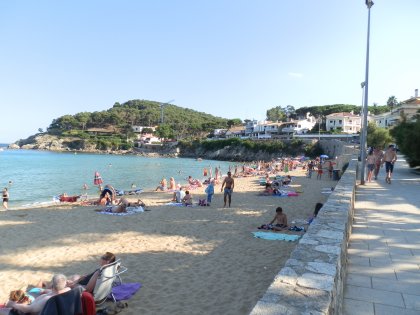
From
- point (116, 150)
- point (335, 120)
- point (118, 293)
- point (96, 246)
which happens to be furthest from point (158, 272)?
point (116, 150)

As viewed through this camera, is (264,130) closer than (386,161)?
No

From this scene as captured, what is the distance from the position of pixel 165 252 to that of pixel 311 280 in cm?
535

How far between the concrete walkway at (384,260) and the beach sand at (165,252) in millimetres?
1559

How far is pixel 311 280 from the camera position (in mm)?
2709

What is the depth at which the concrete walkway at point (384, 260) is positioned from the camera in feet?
11.7

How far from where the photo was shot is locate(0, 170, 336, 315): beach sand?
534 cm

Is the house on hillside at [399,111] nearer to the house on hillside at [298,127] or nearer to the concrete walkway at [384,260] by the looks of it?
the house on hillside at [298,127]

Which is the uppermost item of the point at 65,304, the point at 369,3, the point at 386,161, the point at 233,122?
the point at 233,122

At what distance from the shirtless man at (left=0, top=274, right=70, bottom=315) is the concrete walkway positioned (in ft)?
10.6

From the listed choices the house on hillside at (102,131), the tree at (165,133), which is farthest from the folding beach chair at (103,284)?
the house on hillside at (102,131)

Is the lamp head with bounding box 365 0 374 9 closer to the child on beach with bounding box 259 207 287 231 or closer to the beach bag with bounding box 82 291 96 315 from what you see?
the child on beach with bounding box 259 207 287 231

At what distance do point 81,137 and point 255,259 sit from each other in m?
123

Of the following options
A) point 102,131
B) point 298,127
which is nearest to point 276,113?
point 298,127

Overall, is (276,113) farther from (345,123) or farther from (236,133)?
(345,123)
